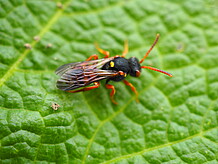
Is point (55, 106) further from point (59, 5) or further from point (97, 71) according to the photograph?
point (59, 5)

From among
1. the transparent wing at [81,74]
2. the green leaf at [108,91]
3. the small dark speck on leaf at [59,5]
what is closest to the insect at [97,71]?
the transparent wing at [81,74]

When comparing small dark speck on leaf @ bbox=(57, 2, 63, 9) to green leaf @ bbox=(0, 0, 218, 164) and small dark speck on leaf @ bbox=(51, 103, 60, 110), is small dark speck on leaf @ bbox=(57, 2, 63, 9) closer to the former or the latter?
green leaf @ bbox=(0, 0, 218, 164)

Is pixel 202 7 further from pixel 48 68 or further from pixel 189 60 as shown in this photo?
pixel 48 68

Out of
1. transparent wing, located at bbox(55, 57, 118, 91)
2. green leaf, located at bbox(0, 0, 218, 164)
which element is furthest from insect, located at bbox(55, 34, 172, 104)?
green leaf, located at bbox(0, 0, 218, 164)

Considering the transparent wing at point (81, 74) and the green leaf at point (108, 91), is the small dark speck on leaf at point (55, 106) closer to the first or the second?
the green leaf at point (108, 91)

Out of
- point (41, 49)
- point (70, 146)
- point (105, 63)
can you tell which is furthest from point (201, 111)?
point (41, 49)

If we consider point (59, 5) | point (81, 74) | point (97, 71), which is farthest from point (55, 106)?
point (59, 5)
